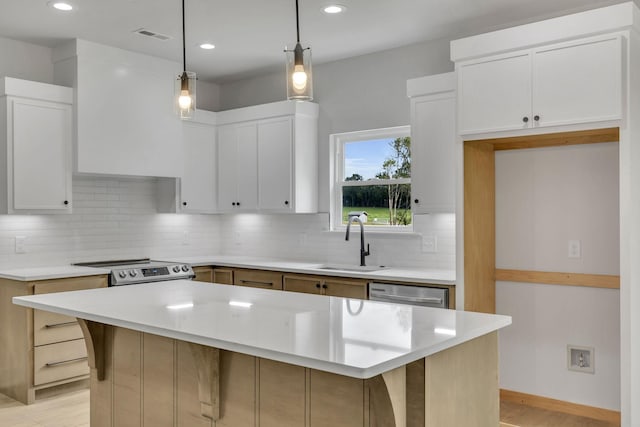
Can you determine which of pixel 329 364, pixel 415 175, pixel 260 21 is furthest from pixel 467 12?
pixel 329 364

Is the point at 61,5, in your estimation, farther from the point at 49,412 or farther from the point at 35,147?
the point at 49,412

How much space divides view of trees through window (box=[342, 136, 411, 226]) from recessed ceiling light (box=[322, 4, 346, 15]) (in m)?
1.34

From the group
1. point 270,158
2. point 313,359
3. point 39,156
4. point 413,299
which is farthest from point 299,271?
point 313,359

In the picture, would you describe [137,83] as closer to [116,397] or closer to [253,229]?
[253,229]

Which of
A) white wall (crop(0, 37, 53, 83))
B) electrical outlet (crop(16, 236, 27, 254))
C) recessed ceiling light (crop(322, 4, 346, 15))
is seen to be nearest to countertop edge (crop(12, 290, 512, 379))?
recessed ceiling light (crop(322, 4, 346, 15))

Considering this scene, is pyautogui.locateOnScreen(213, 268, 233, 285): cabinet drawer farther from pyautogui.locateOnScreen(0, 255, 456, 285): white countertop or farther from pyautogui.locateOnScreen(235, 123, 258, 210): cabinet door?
pyautogui.locateOnScreen(235, 123, 258, 210): cabinet door

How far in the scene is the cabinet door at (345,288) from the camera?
417cm

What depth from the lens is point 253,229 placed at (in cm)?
580

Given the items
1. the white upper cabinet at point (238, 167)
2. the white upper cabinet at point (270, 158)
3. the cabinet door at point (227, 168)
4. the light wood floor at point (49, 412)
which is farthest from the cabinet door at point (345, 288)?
the light wood floor at point (49, 412)

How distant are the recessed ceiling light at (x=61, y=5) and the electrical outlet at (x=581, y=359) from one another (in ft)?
13.2

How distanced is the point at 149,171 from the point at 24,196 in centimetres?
106

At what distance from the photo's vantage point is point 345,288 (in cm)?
426

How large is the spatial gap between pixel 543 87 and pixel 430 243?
1595 millimetres

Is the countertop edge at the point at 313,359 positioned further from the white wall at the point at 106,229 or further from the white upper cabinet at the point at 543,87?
the white wall at the point at 106,229
